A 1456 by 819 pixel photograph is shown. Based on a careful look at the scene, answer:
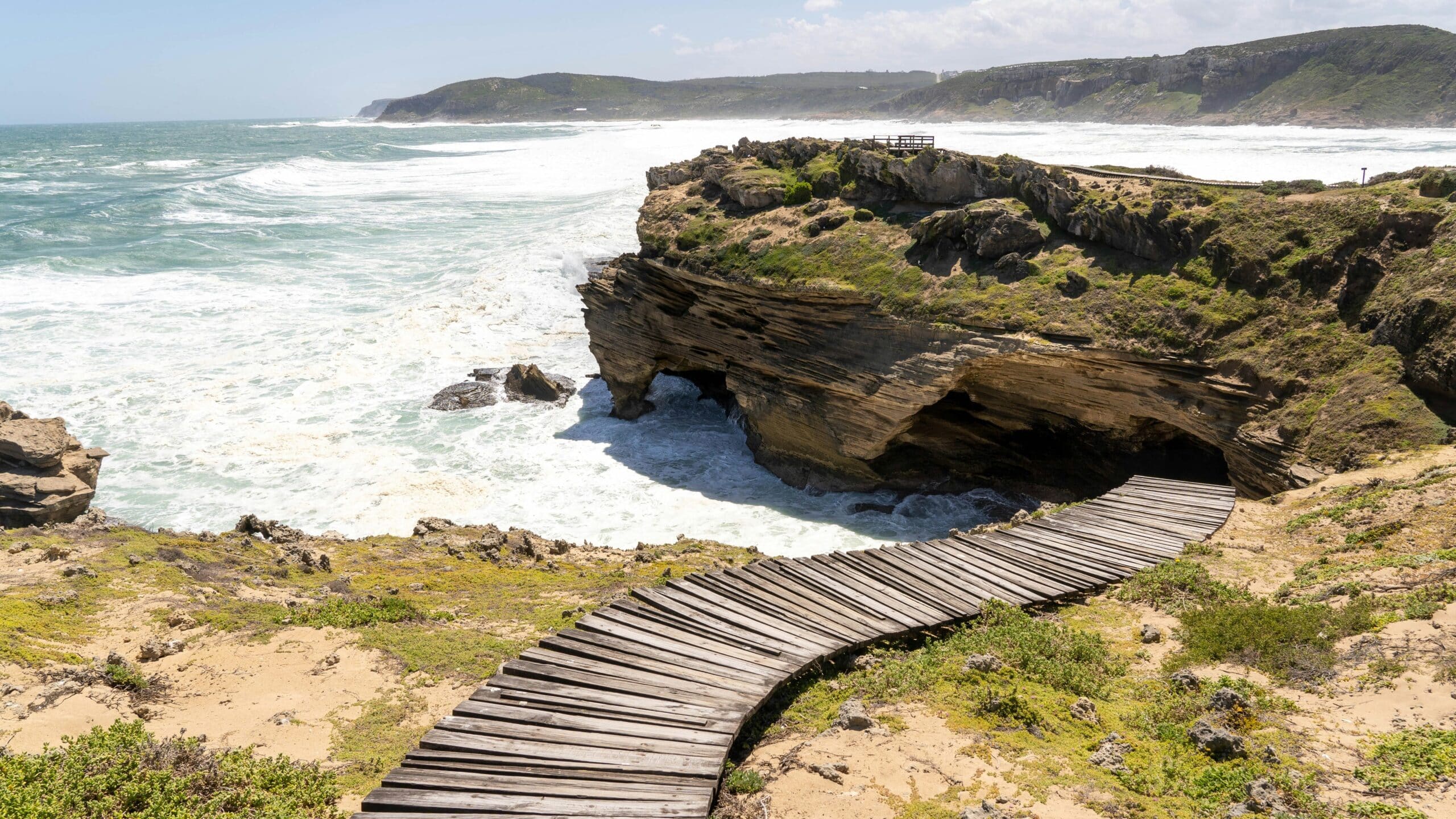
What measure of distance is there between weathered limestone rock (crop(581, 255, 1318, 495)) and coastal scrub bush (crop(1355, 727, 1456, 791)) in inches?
374

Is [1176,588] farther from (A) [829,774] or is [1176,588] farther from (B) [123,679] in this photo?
(B) [123,679]

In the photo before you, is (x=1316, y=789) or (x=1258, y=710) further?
(x=1258, y=710)

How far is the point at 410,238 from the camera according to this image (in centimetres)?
5359

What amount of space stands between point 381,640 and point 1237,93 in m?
142

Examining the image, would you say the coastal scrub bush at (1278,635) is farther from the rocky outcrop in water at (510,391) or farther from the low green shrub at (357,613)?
the rocky outcrop in water at (510,391)

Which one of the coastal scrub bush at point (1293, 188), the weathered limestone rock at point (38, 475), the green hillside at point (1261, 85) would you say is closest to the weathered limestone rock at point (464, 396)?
the weathered limestone rock at point (38, 475)

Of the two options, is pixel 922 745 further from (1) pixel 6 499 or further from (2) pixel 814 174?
(2) pixel 814 174

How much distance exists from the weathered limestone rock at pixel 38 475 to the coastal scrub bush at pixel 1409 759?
840 inches

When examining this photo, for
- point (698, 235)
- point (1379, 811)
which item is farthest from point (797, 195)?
point (1379, 811)

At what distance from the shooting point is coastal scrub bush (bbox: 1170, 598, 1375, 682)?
33.5 feet

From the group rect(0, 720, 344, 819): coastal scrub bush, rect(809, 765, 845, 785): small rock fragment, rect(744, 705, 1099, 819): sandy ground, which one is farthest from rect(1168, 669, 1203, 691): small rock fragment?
rect(0, 720, 344, 819): coastal scrub bush

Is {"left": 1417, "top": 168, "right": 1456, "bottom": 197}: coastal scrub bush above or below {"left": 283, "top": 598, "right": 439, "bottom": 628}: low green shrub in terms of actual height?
above

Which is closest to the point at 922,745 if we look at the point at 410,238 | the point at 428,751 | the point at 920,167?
the point at 428,751

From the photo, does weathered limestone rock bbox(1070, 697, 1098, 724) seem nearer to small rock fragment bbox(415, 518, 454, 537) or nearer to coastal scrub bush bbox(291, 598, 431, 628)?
coastal scrub bush bbox(291, 598, 431, 628)
